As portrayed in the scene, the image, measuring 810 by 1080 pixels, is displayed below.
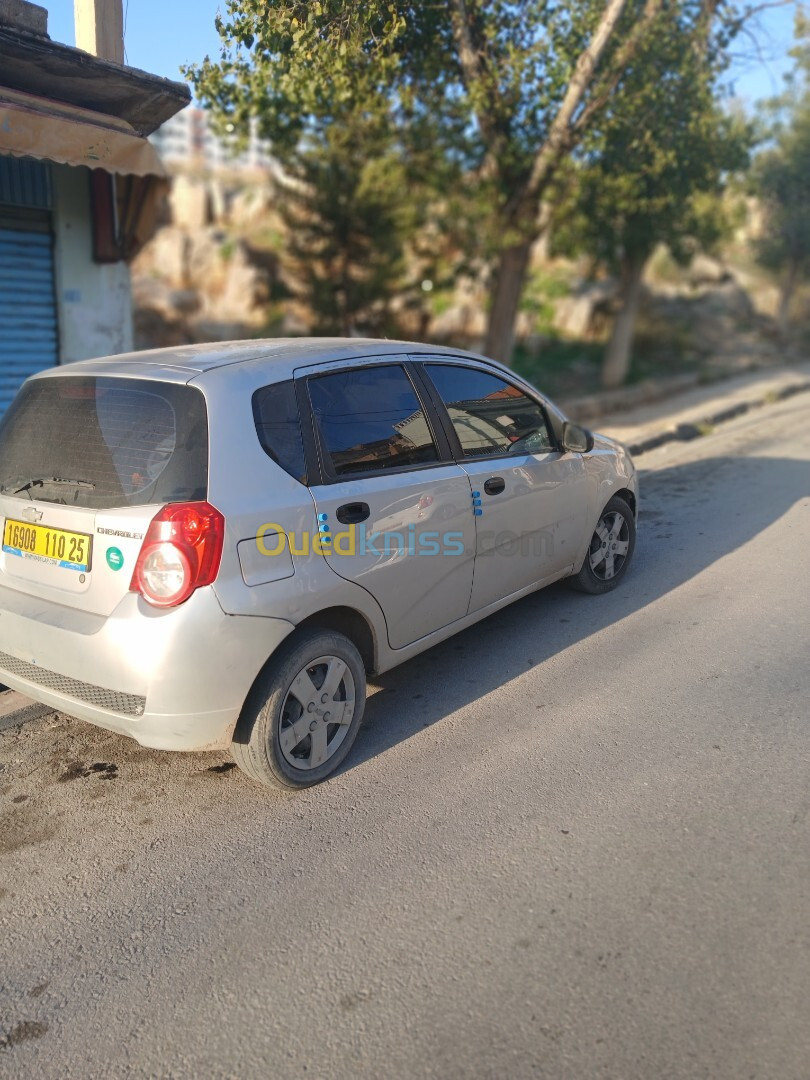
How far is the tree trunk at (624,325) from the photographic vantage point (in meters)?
15.0

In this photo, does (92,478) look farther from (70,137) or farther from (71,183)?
(71,183)

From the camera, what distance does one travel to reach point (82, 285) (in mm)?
7891

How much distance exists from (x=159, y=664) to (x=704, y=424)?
1048 centimetres

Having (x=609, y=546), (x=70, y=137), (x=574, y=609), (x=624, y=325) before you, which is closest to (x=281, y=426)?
(x=574, y=609)

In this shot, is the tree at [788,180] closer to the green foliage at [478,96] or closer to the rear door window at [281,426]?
the green foliage at [478,96]

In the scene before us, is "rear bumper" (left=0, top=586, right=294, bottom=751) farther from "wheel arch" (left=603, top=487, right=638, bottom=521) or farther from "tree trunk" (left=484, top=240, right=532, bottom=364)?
"tree trunk" (left=484, top=240, right=532, bottom=364)

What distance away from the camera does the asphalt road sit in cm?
230

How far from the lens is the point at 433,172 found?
12.4 m

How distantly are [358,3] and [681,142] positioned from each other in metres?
5.79

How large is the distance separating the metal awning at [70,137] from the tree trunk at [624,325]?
10261 mm

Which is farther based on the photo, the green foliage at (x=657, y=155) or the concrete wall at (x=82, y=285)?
the green foliage at (x=657, y=155)

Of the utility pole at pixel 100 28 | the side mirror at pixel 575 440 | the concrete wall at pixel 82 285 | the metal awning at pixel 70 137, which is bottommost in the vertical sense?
the side mirror at pixel 575 440

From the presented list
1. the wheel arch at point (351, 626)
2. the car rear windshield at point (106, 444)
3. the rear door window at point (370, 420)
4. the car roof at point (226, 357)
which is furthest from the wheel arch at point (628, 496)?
the car rear windshield at point (106, 444)

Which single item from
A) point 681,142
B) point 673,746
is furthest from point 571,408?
point 673,746
